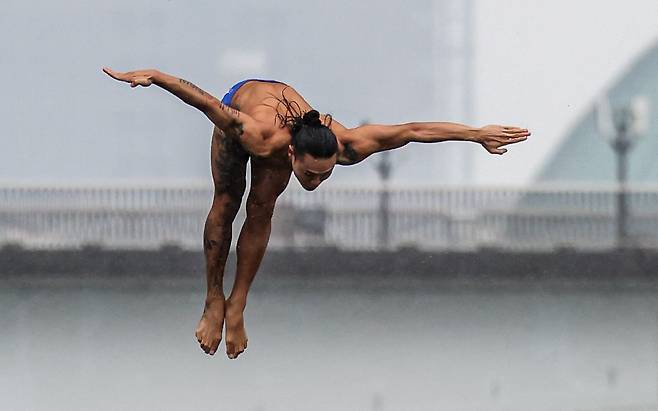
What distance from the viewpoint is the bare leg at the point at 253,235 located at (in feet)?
20.8

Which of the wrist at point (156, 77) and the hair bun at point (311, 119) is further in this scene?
the hair bun at point (311, 119)

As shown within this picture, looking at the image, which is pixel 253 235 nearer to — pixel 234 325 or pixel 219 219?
pixel 219 219

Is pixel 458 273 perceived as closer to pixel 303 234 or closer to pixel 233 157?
pixel 303 234

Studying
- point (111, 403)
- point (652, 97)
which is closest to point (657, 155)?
point (652, 97)

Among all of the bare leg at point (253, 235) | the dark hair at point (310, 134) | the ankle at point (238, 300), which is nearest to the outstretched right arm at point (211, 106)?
the dark hair at point (310, 134)

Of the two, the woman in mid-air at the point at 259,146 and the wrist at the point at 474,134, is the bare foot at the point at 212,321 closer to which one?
the woman in mid-air at the point at 259,146

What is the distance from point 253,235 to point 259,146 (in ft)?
2.24

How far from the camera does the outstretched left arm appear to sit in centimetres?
611

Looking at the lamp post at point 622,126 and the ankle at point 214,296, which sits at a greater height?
the lamp post at point 622,126

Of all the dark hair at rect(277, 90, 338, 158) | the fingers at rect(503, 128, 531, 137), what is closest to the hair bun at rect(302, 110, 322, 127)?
the dark hair at rect(277, 90, 338, 158)

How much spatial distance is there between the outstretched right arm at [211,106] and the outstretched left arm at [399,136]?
0.33 m

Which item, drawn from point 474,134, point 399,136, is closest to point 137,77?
point 399,136

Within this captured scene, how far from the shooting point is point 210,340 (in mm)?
6855

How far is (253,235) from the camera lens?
6.59 meters
